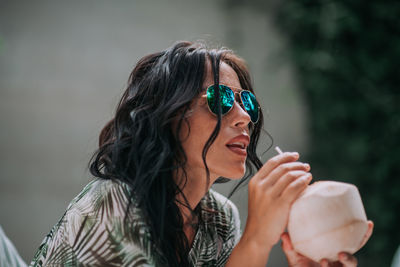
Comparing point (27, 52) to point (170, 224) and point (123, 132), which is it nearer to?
point (123, 132)

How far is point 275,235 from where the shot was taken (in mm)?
1443

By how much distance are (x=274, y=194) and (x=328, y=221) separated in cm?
19

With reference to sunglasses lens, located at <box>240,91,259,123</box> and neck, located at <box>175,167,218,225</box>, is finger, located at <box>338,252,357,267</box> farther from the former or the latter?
sunglasses lens, located at <box>240,91,259,123</box>

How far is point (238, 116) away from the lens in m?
1.65

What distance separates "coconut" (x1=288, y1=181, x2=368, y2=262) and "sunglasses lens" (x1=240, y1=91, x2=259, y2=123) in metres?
0.48

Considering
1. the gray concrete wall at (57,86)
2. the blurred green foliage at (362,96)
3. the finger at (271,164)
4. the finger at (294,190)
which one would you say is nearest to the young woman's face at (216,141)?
the finger at (271,164)

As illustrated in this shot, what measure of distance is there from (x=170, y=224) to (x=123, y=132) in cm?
38

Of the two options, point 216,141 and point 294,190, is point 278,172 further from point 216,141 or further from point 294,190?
point 216,141

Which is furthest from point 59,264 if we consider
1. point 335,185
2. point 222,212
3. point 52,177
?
point 52,177

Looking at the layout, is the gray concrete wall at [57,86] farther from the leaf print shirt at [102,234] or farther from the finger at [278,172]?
the finger at [278,172]

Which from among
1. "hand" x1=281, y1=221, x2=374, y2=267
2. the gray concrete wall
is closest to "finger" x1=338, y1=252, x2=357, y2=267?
"hand" x1=281, y1=221, x2=374, y2=267

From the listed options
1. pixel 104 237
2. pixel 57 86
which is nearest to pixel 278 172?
pixel 104 237

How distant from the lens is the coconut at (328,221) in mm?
1307

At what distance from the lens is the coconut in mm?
1307
